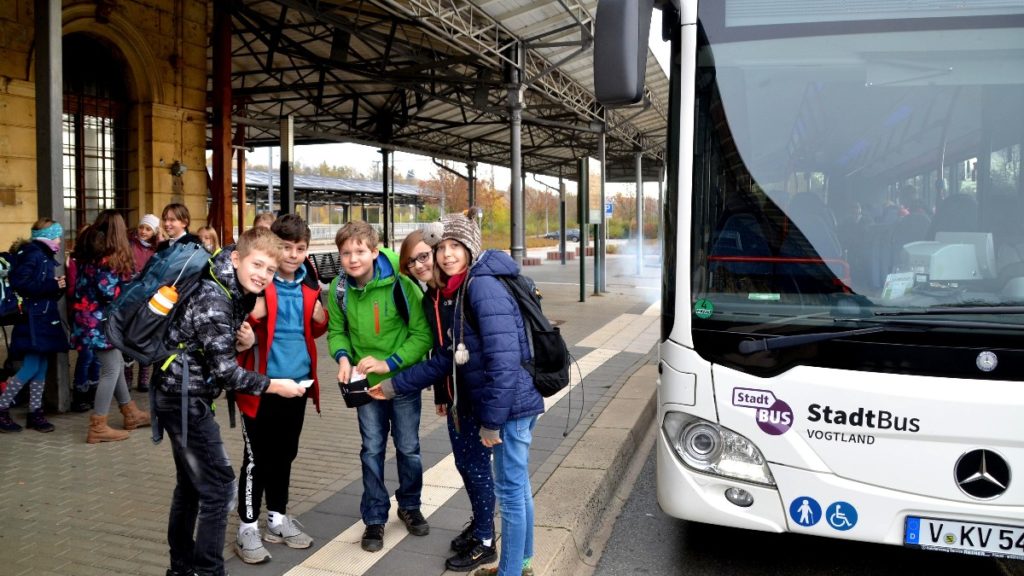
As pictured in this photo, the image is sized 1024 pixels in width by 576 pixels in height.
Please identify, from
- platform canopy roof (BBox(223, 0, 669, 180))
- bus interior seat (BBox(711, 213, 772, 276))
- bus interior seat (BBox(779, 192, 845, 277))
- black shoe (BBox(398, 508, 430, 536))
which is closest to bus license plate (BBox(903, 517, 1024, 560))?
bus interior seat (BBox(779, 192, 845, 277))

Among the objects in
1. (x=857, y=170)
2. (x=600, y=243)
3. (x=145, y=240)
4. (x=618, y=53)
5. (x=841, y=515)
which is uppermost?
(x=618, y=53)

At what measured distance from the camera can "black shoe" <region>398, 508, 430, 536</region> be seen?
4043 millimetres

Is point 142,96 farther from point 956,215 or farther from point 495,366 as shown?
point 956,215

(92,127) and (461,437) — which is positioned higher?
(92,127)

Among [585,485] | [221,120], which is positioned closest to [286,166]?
[221,120]

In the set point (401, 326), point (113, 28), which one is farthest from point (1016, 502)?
point (113, 28)

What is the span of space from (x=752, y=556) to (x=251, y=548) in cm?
251

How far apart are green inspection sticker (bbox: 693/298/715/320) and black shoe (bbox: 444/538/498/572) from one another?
1.44 meters

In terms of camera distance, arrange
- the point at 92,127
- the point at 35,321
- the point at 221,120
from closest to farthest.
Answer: the point at 35,321
the point at 92,127
the point at 221,120

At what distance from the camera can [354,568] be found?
11.8 ft

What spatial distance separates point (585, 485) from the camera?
4805mm

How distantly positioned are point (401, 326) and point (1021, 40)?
291cm

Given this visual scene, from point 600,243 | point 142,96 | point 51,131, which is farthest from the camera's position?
point 600,243

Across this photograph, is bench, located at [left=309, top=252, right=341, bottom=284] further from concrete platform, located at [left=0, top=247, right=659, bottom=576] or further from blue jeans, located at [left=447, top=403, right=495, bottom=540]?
blue jeans, located at [left=447, top=403, right=495, bottom=540]
